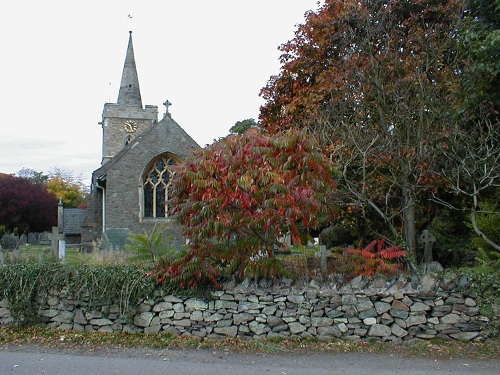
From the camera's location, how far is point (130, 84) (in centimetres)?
4291

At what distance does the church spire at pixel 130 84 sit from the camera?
42469 mm

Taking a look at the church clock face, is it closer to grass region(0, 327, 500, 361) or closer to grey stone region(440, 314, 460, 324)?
grass region(0, 327, 500, 361)

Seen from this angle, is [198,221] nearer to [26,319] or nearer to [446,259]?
[26,319]

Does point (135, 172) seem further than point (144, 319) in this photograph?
Yes

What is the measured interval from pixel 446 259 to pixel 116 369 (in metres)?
10.2

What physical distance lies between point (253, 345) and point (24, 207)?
3814 cm

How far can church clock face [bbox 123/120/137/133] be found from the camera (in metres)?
40.6

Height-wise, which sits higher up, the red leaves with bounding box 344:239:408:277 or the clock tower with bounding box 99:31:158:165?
the clock tower with bounding box 99:31:158:165

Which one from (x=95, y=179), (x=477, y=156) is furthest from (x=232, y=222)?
(x=95, y=179)

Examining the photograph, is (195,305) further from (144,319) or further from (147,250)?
(147,250)

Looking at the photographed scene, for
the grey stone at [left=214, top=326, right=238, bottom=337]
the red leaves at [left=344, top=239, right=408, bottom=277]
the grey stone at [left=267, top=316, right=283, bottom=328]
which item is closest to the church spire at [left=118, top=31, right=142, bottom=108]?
the grey stone at [left=214, top=326, right=238, bottom=337]

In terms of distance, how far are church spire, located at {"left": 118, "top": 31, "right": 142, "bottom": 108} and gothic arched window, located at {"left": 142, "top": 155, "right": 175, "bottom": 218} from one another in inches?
741

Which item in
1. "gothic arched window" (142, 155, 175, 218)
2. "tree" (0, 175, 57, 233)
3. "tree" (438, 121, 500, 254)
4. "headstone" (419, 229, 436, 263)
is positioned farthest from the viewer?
"tree" (0, 175, 57, 233)

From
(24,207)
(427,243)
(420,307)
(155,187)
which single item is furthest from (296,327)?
(24,207)
